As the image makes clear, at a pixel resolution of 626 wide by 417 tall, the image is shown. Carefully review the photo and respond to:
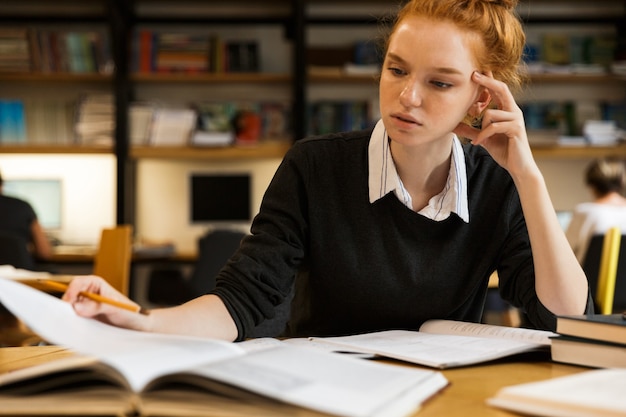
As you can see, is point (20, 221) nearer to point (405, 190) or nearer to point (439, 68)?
point (405, 190)

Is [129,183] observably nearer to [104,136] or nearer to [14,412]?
[104,136]

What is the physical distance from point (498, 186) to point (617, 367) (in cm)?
59

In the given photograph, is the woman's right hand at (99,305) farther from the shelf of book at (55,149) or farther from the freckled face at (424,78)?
the shelf of book at (55,149)

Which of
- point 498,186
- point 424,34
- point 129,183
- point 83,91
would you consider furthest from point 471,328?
point 83,91

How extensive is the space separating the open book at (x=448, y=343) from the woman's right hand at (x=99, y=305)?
0.28m

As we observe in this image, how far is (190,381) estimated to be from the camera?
0.88 meters

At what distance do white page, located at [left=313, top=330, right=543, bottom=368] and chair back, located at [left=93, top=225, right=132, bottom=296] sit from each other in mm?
1724

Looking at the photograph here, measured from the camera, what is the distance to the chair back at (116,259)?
2965 millimetres

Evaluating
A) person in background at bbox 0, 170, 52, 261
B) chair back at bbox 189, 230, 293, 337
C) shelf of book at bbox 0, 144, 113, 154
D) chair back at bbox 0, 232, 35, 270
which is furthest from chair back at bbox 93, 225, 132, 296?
shelf of book at bbox 0, 144, 113, 154

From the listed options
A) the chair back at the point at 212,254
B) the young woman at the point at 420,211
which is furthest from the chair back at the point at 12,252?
the young woman at the point at 420,211

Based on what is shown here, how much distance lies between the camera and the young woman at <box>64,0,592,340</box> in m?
1.50

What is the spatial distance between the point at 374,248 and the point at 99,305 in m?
0.63

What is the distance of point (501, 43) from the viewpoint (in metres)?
1.61

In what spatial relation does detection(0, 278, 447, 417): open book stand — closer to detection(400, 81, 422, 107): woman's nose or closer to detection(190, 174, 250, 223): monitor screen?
detection(400, 81, 422, 107): woman's nose
